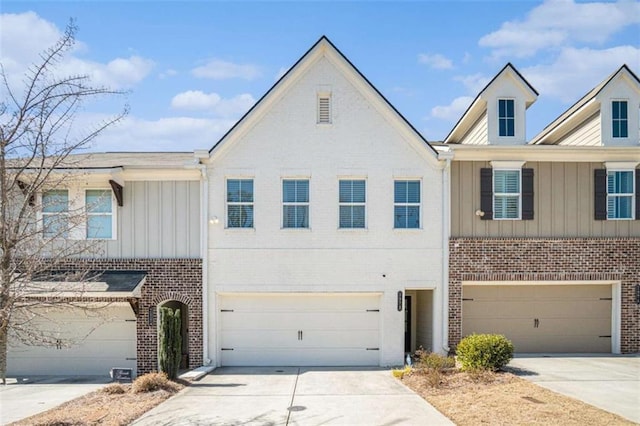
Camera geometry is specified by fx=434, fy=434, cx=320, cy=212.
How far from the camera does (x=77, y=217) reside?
8.21 m

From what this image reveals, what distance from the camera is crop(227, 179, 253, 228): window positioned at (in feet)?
44.3

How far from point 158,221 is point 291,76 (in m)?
6.10

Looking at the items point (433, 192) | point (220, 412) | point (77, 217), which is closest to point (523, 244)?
point (433, 192)

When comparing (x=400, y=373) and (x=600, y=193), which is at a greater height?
(x=600, y=193)

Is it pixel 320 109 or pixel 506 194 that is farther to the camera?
pixel 506 194

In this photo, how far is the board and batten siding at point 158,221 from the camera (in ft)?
44.2

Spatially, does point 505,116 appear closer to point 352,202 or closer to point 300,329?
point 352,202

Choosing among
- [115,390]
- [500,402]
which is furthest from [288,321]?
[500,402]

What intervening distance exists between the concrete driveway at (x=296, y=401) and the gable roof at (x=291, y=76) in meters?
6.79

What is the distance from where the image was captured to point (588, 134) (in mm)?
14406

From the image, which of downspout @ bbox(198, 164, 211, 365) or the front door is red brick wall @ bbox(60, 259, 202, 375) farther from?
the front door

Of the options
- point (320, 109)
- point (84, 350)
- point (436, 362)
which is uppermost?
point (320, 109)

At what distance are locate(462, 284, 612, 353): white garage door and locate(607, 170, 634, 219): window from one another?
2411 mm

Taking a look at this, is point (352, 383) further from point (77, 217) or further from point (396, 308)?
point (77, 217)
